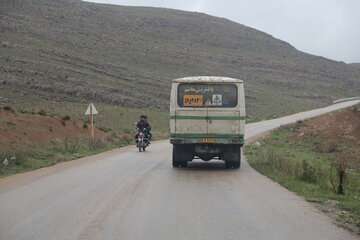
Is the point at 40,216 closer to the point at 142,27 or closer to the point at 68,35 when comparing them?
the point at 68,35

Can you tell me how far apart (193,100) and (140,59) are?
76.9 meters

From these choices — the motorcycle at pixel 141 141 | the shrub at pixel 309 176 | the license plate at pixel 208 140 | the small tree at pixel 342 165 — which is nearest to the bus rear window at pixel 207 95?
the license plate at pixel 208 140

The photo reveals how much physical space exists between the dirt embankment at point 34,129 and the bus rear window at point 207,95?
8128 mm

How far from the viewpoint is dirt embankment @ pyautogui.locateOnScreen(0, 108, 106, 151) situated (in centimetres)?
2799

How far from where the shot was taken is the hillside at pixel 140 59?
72.7m

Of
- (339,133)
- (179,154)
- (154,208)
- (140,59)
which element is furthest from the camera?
(140,59)

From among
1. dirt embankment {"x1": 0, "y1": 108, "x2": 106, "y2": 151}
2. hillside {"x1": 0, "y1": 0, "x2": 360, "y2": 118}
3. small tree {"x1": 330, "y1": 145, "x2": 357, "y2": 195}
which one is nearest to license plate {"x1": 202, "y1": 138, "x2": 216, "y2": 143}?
small tree {"x1": 330, "y1": 145, "x2": 357, "y2": 195}

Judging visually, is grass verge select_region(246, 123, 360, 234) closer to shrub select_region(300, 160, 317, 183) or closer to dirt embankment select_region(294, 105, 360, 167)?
shrub select_region(300, 160, 317, 183)

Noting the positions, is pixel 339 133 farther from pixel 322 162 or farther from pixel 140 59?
pixel 140 59

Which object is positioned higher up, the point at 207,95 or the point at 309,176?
the point at 207,95

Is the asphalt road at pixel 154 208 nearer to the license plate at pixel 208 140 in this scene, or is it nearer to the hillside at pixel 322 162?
the hillside at pixel 322 162

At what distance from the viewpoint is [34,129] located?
3222cm

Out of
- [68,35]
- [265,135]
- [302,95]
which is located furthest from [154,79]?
[265,135]

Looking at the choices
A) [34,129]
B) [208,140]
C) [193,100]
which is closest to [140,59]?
[34,129]
